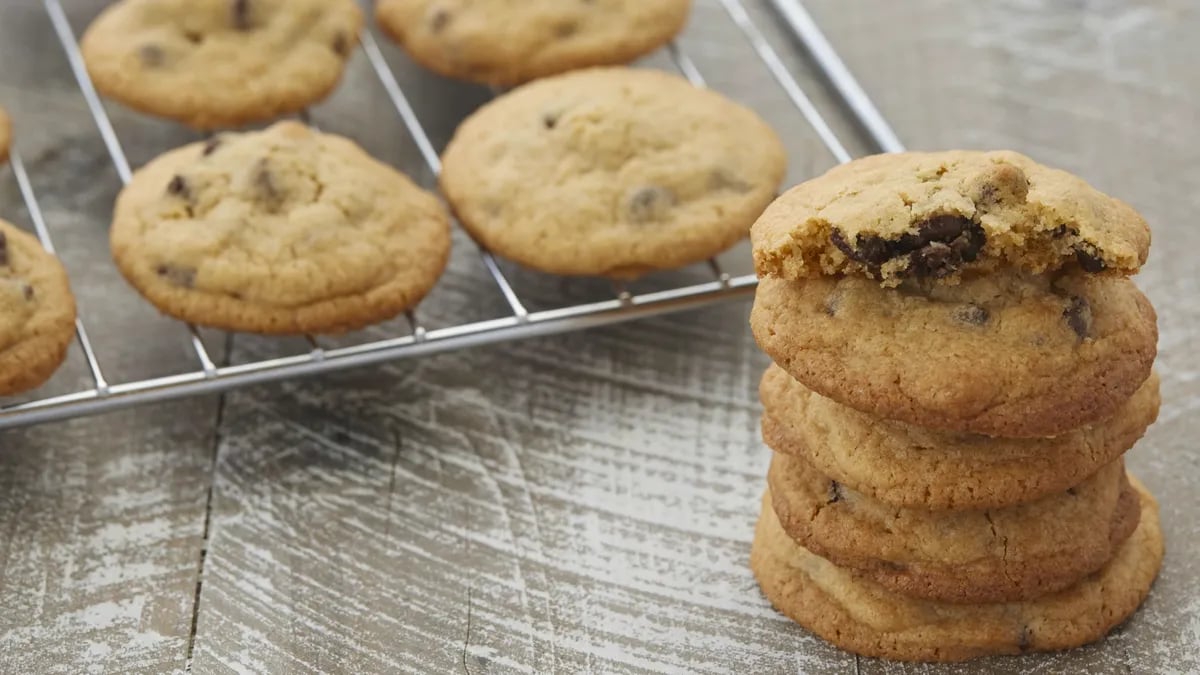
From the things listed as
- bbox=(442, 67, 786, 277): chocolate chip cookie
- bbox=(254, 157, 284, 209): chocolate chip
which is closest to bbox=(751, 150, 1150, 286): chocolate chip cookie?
bbox=(442, 67, 786, 277): chocolate chip cookie

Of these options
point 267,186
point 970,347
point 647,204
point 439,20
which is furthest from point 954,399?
point 439,20

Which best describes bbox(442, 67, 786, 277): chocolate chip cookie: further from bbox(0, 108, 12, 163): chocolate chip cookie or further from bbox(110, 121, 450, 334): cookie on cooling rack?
bbox(0, 108, 12, 163): chocolate chip cookie

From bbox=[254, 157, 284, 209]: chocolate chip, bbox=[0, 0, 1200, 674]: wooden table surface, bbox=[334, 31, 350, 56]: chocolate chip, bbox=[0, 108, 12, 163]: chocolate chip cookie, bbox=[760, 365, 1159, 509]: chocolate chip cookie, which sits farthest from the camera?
bbox=[334, 31, 350, 56]: chocolate chip

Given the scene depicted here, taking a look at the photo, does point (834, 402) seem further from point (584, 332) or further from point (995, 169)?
point (584, 332)

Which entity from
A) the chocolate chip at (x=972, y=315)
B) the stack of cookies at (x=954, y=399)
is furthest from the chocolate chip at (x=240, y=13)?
the chocolate chip at (x=972, y=315)

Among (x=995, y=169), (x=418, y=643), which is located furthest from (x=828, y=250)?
(x=418, y=643)

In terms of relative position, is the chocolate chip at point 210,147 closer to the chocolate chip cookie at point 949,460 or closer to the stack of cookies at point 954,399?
the stack of cookies at point 954,399

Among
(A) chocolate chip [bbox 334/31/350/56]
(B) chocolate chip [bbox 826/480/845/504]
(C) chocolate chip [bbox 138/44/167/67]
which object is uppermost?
(C) chocolate chip [bbox 138/44/167/67]

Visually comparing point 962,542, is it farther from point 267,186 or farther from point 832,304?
point 267,186
